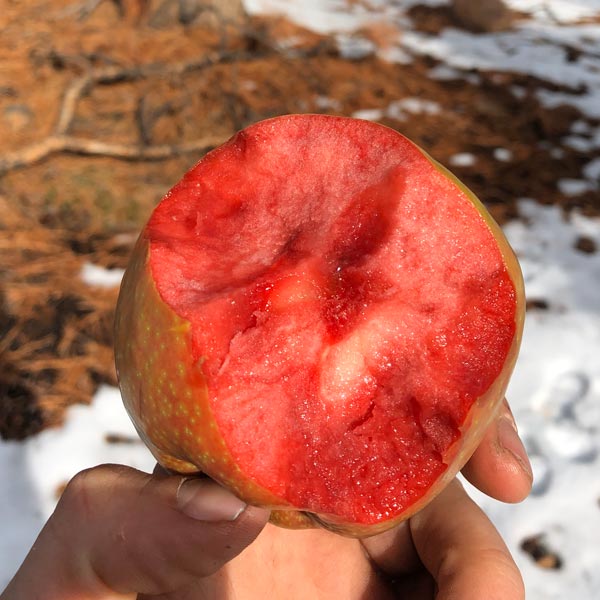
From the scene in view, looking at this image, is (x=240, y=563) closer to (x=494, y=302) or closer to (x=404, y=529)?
(x=404, y=529)

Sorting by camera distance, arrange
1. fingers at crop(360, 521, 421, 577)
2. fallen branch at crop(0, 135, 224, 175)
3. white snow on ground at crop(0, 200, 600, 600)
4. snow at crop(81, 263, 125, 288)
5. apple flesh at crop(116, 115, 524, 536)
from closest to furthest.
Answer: apple flesh at crop(116, 115, 524, 536) → fingers at crop(360, 521, 421, 577) → white snow on ground at crop(0, 200, 600, 600) → snow at crop(81, 263, 125, 288) → fallen branch at crop(0, 135, 224, 175)

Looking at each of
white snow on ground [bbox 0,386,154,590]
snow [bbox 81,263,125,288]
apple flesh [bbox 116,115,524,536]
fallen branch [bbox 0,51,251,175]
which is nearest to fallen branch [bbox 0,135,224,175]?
fallen branch [bbox 0,51,251,175]

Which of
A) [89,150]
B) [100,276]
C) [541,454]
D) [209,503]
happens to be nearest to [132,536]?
[209,503]

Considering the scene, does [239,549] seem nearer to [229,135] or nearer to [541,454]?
[541,454]

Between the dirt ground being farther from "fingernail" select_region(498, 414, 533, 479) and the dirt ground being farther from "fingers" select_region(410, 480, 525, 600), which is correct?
"fingernail" select_region(498, 414, 533, 479)

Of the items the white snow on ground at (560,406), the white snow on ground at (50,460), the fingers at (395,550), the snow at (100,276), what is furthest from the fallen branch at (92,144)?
the fingers at (395,550)

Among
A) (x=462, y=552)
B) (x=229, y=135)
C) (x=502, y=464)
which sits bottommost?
(x=229, y=135)

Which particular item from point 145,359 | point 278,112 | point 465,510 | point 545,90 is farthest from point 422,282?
point 545,90
